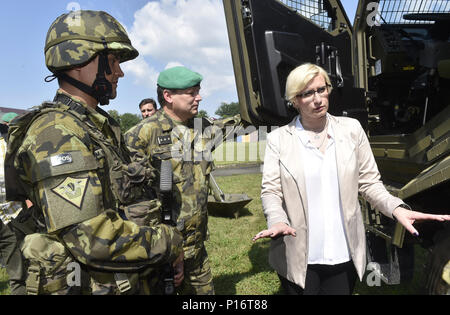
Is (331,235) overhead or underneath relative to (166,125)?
underneath

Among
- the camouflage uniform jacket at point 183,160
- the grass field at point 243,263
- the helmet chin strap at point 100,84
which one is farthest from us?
the grass field at point 243,263

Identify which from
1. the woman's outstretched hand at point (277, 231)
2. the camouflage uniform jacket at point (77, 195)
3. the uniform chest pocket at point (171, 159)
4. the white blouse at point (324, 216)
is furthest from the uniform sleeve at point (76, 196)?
the uniform chest pocket at point (171, 159)

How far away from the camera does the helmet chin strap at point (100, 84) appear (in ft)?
5.24

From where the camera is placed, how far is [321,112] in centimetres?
177

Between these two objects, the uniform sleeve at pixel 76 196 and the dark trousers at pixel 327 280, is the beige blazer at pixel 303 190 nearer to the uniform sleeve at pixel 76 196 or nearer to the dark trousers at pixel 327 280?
the dark trousers at pixel 327 280

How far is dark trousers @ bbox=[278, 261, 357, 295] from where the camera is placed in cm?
174

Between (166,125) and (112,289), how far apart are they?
1.36 m

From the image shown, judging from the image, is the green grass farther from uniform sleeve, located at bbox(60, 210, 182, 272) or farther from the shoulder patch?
the shoulder patch

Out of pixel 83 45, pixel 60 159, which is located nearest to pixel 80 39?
pixel 83 45

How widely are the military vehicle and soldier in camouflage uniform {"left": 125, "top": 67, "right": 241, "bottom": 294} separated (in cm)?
45

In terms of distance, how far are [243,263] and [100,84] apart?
329 centimetres

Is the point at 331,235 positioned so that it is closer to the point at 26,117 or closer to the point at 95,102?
the point at 95,102

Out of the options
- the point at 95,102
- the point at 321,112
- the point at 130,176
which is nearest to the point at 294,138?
the point at 321,112

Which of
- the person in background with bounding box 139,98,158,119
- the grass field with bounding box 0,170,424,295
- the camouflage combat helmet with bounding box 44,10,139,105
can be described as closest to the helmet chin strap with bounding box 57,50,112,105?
the camouflage combat helmet with bounding box 44,10,139,105
